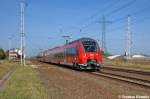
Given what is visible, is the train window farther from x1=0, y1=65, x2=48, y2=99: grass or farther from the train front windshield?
x1=0, y1=65, x2=48, y2=99: grass

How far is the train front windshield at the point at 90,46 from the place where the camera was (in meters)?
30.5

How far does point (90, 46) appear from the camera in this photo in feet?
101

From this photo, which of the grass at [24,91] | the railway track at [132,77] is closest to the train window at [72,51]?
the railway track at [132,77]

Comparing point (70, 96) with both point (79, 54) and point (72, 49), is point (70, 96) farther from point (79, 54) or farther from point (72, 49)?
point (72, 49)

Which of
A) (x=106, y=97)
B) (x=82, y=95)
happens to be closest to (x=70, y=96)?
(x=82, y=95)

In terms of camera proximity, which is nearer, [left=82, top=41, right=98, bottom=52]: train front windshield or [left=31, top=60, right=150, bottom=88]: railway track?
[left=31, top=60, right=150, bottom=88]: railway track

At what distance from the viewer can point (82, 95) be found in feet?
40.1

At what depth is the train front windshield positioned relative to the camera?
100ft

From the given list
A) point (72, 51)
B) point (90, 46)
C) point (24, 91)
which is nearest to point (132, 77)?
point (90, 46)

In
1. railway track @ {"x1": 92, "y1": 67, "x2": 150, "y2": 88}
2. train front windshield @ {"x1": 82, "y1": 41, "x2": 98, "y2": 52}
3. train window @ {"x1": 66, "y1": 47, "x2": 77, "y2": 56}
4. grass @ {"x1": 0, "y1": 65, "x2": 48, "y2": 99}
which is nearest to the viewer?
grass @ {"x1": 0, "y1": 65, "x2": 48, "y2": 99}

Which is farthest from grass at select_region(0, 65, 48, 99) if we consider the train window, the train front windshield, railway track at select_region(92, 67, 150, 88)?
the train window

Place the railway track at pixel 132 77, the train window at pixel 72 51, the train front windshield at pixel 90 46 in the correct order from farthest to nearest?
the train window at pixel 72 51
the train front windshield at pixel 90 46
the railway track at pixel 132 77

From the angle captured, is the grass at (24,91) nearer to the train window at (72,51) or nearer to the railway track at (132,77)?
the railway track at (132,77)

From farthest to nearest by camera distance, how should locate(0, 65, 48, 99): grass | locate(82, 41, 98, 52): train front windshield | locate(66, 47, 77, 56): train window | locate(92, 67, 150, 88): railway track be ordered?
locate(66, 47, 77, 56): train window → locate(82, 41, 98, 52): train front windshield → locate(92, 67, 150, 88): railway track → locate(0, 65, 48, 99): grass
